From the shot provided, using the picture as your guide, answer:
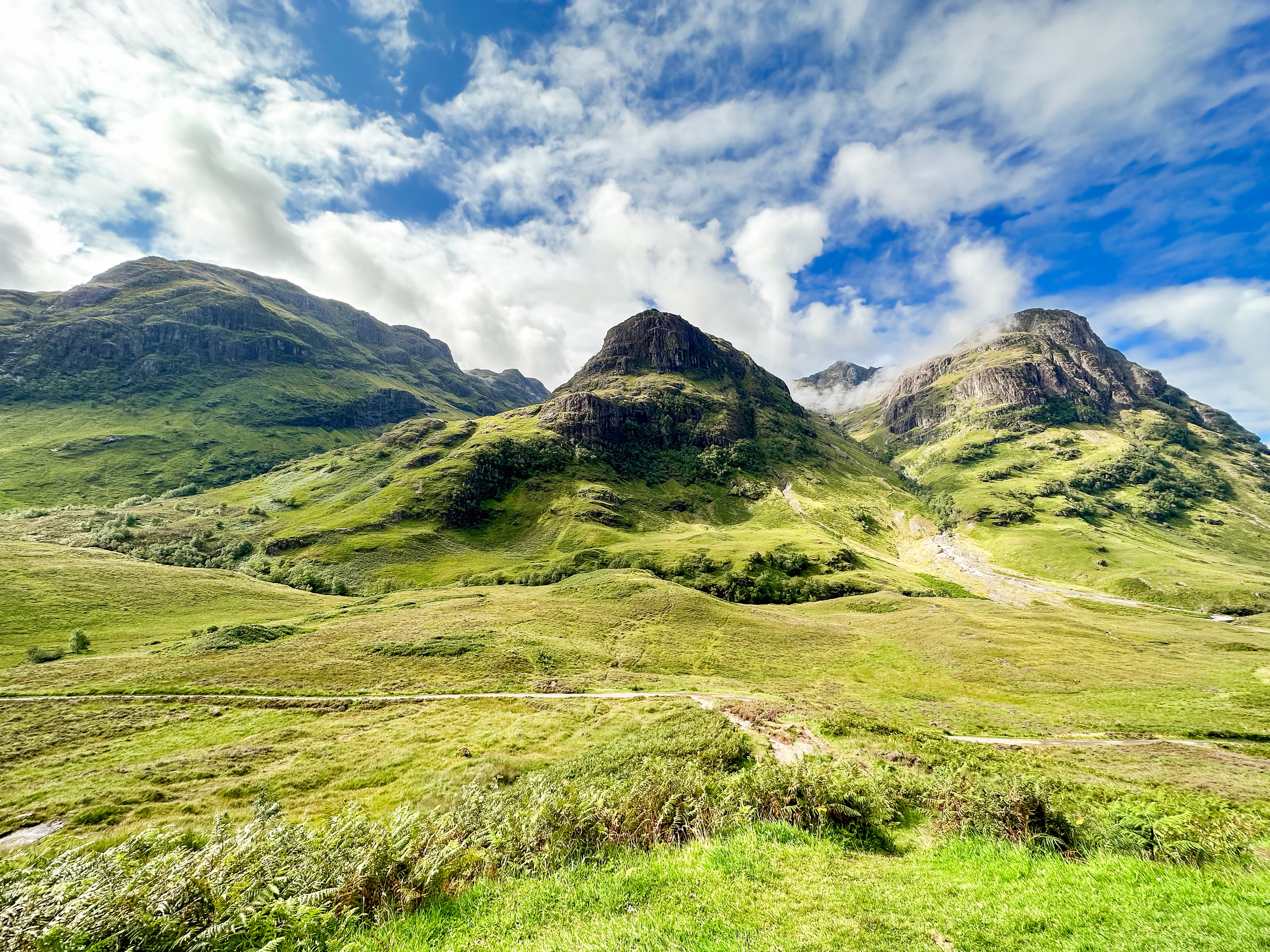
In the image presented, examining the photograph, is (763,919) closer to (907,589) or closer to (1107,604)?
(907,589)

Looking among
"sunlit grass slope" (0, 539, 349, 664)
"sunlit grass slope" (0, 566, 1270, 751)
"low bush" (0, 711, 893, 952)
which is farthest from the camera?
"sunlit grass slope" (0, 539, 349, 664)

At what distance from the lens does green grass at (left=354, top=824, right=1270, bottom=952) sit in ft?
28.2

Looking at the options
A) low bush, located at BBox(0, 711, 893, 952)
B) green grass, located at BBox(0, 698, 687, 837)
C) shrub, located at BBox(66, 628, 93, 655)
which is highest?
low bush, located at BBox(0, 711, 893, 952)

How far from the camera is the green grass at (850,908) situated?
8586mm

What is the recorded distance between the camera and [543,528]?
7190 inches

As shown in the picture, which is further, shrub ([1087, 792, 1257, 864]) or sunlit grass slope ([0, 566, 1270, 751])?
sunlit grass slope ([0, 566, 1270, 751])

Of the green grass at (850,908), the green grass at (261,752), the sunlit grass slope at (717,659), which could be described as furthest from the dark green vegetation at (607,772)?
the sunlit grass slope at (717,659)

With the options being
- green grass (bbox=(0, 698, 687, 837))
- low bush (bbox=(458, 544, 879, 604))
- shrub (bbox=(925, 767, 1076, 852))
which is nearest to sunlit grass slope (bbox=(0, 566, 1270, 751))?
green grass (bbox=(0, 698, 687, 837))

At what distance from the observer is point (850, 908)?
10.1 meters

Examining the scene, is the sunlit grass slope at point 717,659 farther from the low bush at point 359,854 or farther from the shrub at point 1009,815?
the low bush at point 359,854

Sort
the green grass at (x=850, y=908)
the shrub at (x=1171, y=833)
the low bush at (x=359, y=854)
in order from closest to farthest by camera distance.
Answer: the low bush at (x=359, y=854), the green grass at (x=850, y=908), the shrub at (x=1171, y=833)

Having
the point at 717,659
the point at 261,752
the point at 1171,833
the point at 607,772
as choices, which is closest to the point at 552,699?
the point at 607,772

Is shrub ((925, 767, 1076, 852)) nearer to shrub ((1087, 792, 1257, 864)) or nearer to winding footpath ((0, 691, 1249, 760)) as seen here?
shrub ((1087, 792, 1257, 864))

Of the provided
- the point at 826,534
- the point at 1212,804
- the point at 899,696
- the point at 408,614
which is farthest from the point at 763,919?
the point at 826,534
